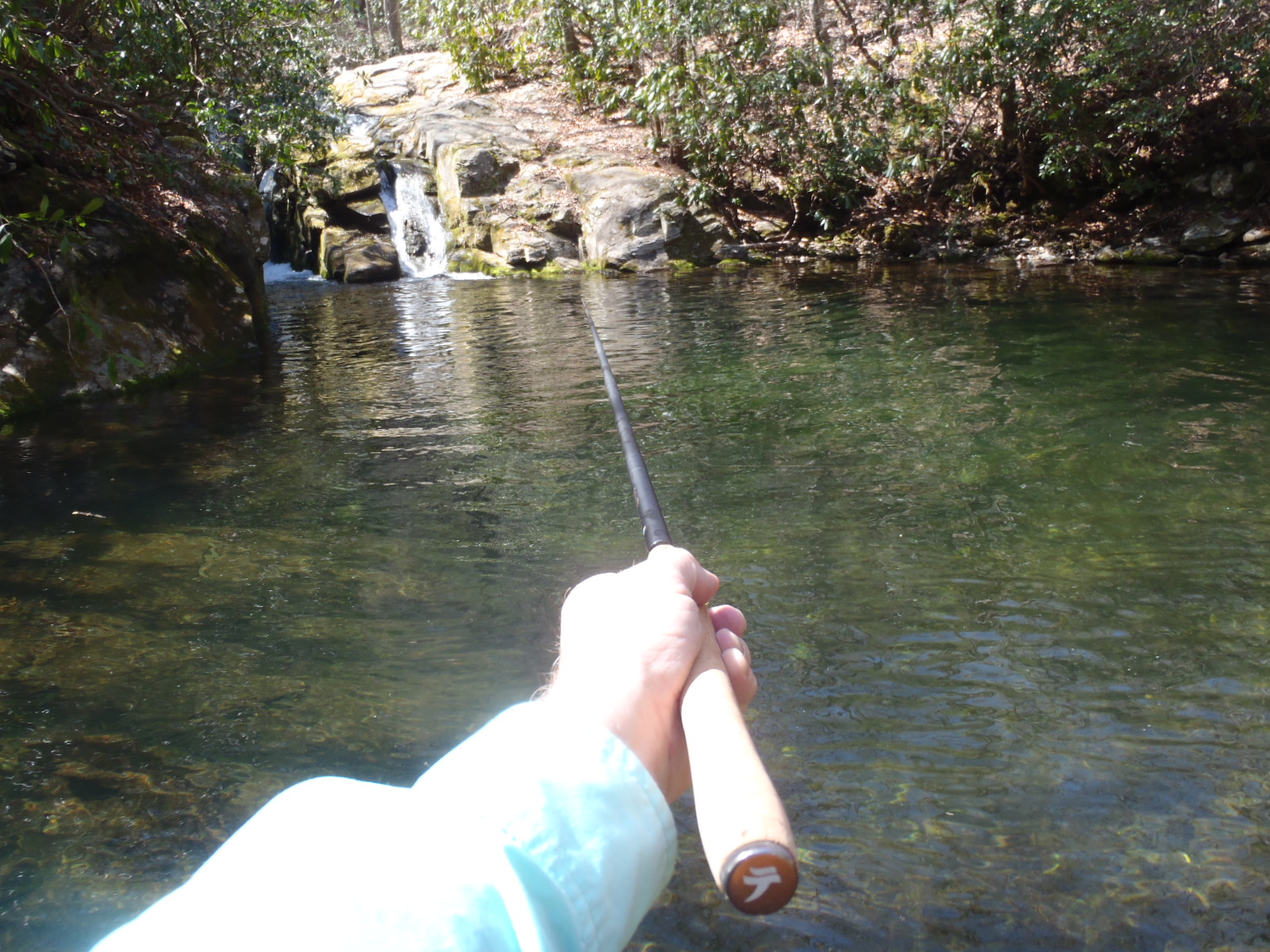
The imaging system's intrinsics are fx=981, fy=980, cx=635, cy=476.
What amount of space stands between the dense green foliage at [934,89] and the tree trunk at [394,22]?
1171 cm

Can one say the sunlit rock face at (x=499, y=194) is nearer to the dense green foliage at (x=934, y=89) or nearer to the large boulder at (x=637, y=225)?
the large boulder at (x=637, y=225)

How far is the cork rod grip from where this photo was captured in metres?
0.84

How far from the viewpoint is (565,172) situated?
21344 millimetres

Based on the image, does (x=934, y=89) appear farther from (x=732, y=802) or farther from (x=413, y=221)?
(x=732, y=802)

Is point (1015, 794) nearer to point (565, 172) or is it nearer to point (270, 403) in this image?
point (270, 403)

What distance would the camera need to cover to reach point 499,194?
69.5ft

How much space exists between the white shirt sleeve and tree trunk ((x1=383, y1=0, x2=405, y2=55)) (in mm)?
37091

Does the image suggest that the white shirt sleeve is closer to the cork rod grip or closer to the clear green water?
the cork rod grip

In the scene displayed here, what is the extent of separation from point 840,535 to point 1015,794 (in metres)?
1.98

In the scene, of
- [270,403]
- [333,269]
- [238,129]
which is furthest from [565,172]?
[270,403]

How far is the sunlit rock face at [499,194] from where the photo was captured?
18859 mm

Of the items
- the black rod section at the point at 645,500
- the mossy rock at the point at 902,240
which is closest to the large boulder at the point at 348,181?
the mossy rock at the point at 902,240

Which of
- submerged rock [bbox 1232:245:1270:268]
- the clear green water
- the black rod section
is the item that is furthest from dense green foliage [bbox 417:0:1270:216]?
the black rod section

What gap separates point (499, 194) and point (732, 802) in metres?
21.5
